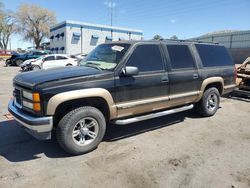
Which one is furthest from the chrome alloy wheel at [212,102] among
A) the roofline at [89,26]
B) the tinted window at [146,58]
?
the roofline at [89,26]

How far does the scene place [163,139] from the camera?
4684mm

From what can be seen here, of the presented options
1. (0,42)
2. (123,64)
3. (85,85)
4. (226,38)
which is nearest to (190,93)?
(123,64)

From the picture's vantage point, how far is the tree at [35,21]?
5512cm

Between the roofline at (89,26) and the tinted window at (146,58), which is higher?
the roofline at (89,26)

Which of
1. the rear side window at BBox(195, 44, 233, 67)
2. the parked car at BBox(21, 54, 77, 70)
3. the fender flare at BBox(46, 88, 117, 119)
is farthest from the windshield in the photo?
the parked car at BBox(21, 54, 77, 70)

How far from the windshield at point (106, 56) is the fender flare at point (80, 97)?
22.0 inches

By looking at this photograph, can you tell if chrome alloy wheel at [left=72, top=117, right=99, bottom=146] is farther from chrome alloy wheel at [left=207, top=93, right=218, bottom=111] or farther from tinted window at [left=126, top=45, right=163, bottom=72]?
chrome alloy wheel at [left=207, top=93, right=218, bottom=111]

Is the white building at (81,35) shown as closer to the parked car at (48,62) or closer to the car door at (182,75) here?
the parked car at (48,62)

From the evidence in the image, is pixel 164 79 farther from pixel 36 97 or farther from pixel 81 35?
pixel 81 35

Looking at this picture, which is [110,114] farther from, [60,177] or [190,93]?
[190,93]

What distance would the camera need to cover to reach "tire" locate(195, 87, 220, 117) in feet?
19.7

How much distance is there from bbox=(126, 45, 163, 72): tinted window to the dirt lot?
1416mm

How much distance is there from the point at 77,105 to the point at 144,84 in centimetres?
136

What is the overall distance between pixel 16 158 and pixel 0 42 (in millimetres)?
75182
